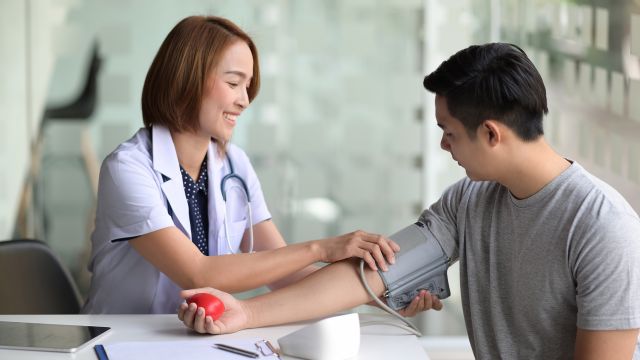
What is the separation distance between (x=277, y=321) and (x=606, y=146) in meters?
2.45

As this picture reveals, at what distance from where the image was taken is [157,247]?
6.26ft

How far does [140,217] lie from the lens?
192 cm

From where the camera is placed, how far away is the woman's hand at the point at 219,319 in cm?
159

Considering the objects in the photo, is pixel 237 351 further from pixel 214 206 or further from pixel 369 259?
pixel 214 206

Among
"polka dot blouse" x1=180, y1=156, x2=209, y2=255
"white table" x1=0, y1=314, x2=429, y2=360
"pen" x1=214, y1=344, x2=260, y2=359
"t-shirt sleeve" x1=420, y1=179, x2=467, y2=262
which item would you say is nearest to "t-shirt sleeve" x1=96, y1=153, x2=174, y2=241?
"polka dot blouse" x1=180, y1=156, x2=209, y2=255

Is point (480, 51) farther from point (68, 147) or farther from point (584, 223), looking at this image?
point (68, 147)

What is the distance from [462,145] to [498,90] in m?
0.13

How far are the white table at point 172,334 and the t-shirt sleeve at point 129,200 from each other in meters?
0.24

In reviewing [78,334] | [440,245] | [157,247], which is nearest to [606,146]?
[440,245]

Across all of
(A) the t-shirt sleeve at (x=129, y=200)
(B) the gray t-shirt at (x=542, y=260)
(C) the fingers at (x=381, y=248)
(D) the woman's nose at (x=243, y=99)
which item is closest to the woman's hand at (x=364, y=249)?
(C) the fingers at (x=381, y=248)

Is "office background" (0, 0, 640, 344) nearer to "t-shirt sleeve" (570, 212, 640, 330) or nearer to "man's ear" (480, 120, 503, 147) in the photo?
"man's ear" (480, 120, 503, 147)

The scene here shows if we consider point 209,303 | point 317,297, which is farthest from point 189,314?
point 317,297

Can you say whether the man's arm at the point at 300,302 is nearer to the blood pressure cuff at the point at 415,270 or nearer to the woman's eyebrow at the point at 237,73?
the blood pressure cuff at the point at 415,270

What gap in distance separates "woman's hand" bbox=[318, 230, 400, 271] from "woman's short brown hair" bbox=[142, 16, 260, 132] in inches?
19.9
